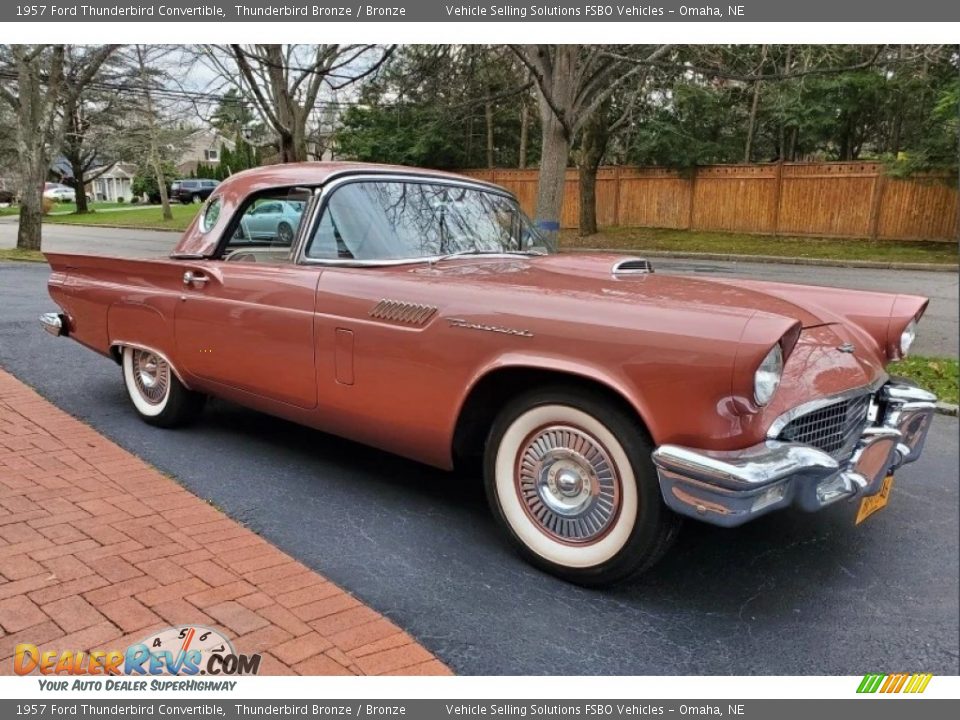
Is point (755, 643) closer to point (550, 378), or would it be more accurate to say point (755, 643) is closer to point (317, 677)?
point (550, 378)

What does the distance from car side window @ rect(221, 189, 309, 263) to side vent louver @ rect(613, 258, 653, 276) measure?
1617 millimetres

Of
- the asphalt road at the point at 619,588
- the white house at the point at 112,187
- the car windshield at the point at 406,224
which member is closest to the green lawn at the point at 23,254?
the asphalt road at the point at 619,588

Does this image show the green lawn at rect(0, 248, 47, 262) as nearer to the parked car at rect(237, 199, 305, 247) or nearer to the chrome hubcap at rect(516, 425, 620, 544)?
the parked car at rect(237, 199, 305, 247)

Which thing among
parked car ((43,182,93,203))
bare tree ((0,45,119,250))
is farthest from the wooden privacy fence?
parked car ((43,182,93,203))

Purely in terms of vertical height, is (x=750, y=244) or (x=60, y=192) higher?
(x=60, y=192)

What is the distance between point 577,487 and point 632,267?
1.24m

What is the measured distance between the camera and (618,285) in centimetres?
287

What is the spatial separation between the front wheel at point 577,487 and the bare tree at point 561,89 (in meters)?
5.79

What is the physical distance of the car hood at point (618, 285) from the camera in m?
2.55

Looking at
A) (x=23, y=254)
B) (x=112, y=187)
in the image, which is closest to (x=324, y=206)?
(x=23, y=254)

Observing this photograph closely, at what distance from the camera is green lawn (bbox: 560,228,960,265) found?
468 inches

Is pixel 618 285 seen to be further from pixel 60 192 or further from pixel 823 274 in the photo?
pixel 60 192

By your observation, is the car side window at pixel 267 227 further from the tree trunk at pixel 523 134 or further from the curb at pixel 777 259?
the tree trunk at pixel 523 134
